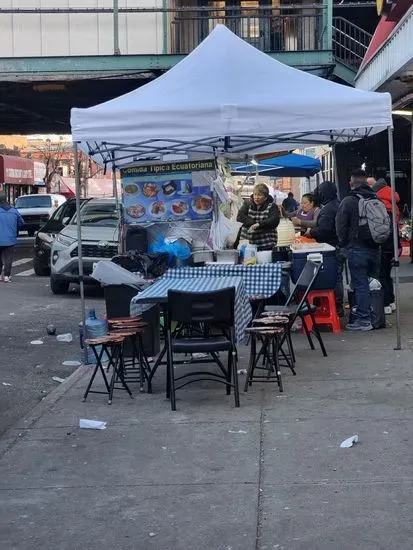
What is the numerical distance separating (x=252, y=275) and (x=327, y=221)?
2604 millimetres

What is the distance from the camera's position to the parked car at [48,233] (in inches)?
649

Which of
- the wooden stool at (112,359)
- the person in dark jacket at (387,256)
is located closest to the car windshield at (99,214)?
the person in dark jacket at (387,256)

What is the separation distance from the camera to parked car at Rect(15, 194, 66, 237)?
31688 mm

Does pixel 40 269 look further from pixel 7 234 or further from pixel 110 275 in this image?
pixel 110 275

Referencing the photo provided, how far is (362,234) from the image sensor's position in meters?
9.34

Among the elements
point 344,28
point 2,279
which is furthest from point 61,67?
point 344,28

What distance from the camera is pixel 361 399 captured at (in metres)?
6.59

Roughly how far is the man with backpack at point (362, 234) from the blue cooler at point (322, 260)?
197mm

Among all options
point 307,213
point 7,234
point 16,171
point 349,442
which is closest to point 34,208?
point 16,171

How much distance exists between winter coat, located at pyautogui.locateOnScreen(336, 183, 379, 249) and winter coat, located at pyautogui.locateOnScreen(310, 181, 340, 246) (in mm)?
928

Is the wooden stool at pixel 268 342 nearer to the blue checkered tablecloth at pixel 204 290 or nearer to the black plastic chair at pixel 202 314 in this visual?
the blue checkered tablecloth at pixel 204 290

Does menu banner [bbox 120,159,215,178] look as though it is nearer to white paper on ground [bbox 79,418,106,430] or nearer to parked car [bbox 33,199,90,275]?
white paper on ground [bbox 79,418,106,430]

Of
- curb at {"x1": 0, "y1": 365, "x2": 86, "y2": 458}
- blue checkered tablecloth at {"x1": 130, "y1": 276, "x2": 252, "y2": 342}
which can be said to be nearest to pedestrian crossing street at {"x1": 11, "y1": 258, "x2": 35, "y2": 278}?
curb at {"x1": 0, "y1": 365, "x2": 86, "y2": 458}

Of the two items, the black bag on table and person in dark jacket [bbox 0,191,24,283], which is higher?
person in dark jacket [bbox 0,191,24,283]
